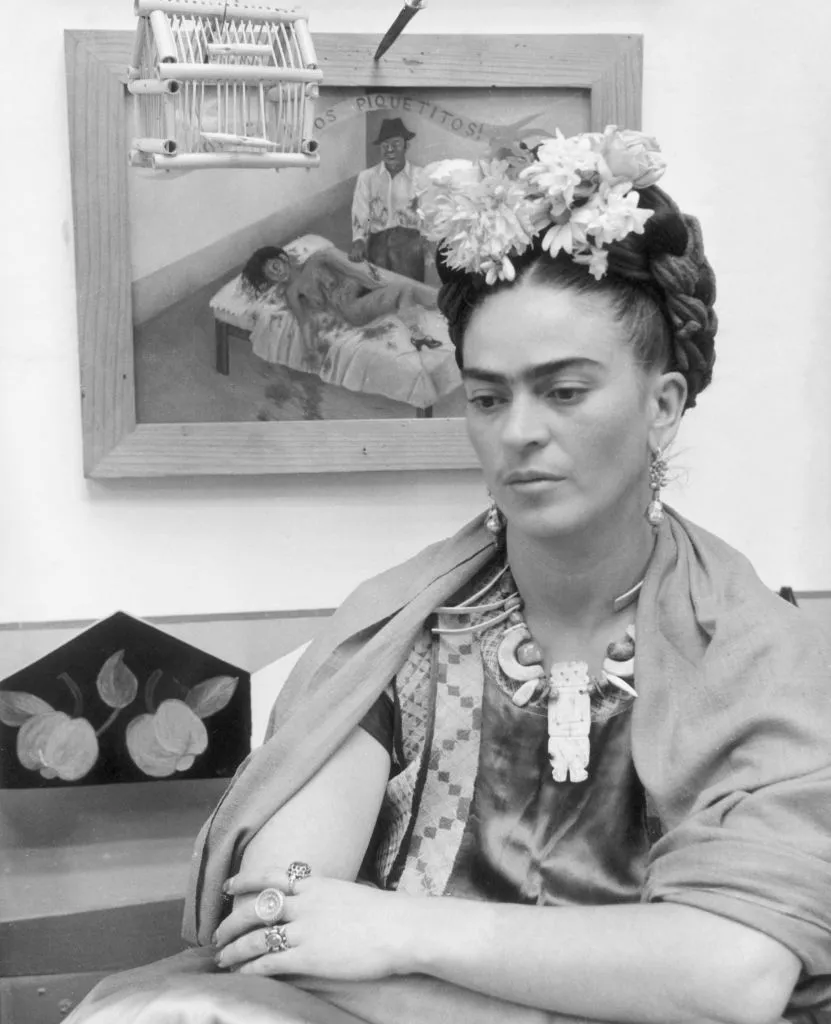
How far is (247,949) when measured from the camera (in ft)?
3.95

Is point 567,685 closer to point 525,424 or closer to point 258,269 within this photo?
point 525,424

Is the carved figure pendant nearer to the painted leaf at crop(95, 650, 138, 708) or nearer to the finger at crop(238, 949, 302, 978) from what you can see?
the finger at crop(238, 949, 302, 978)

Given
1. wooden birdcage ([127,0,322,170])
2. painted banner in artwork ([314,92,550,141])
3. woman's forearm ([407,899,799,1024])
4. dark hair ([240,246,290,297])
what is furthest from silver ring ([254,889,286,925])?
painted banner in artwork ([314,92,550,141])

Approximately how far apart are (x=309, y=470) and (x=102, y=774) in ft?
1.69

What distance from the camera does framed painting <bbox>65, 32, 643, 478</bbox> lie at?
177cm

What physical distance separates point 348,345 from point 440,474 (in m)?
0.23

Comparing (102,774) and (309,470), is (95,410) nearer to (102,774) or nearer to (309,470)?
(309,470)

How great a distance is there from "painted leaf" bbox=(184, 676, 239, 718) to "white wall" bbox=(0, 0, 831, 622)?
0.11m

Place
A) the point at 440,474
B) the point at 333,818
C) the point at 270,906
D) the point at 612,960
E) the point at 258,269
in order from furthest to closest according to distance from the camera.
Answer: the point at 440,474 → the point at 258,269 → the point at 333,818 → the point at 270,906 → the point at 612,960

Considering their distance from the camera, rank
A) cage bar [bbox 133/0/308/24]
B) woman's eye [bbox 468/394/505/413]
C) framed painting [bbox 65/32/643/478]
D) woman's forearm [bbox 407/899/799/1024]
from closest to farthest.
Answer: woman's forearm [bbox 407/899/799/1024]
woman's eye [bbox 468/394/505/413]
cage bar [bbox 133/0/308/24]
framed painting [bbox 65/32/643/478]

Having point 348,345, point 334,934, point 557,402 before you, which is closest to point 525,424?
point 557,402

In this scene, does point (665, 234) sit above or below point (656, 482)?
above

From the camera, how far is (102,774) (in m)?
1.84

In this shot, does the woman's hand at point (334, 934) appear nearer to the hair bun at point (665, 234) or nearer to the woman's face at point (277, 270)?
the hair bun at point (665, 234)
